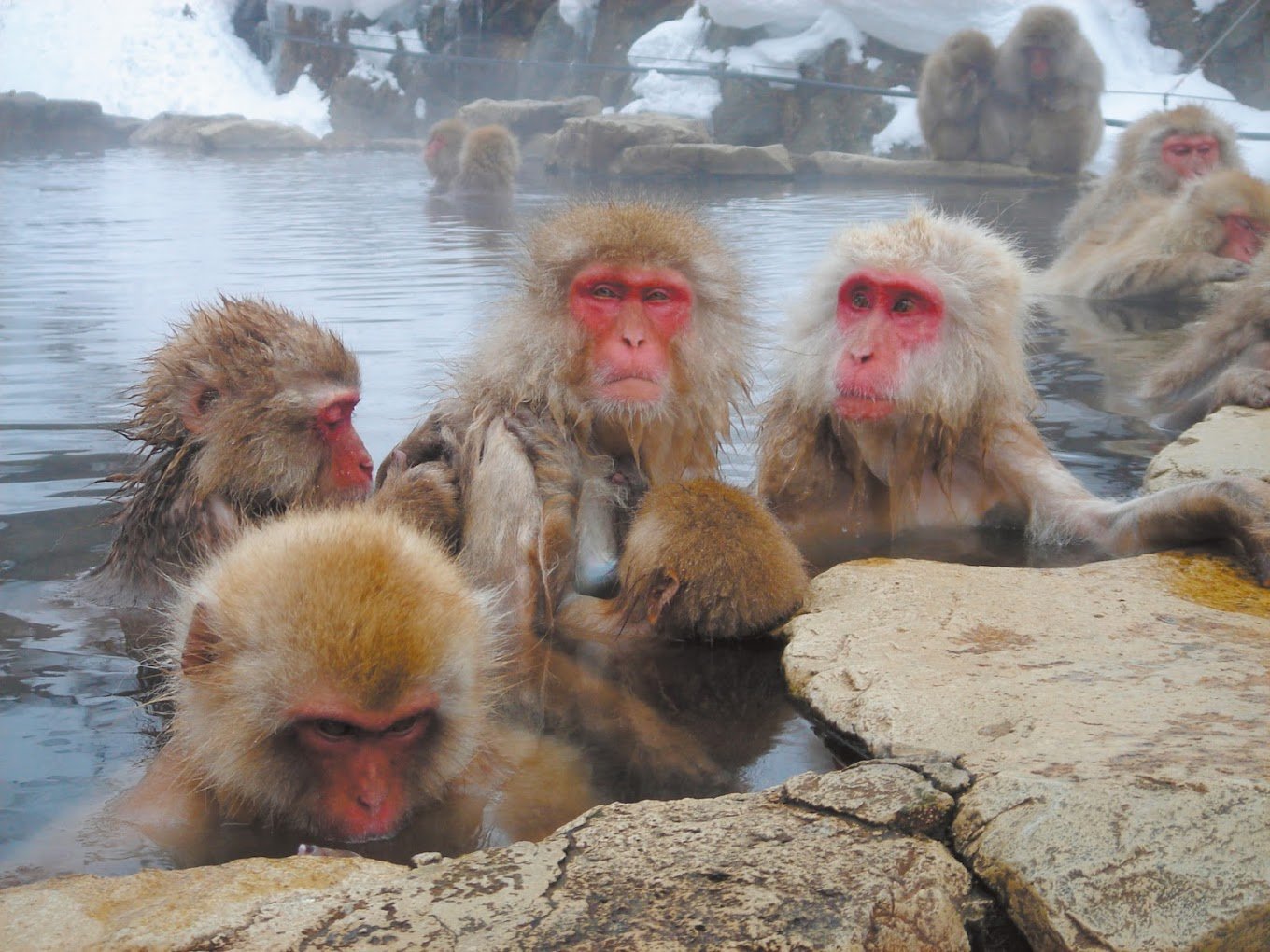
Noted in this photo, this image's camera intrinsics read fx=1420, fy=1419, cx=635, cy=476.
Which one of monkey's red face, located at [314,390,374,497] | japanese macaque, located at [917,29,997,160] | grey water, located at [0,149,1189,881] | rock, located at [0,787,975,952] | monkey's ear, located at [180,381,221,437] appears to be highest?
japanese macaque, located at [917,29,997,160]

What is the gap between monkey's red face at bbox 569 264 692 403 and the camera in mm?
3869

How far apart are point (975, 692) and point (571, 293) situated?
5.60ft

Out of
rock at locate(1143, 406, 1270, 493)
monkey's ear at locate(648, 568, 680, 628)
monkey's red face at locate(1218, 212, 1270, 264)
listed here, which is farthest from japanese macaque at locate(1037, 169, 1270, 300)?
monkey's ear at locate(648, 568, 680, 628)

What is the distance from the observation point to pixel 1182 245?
8.88m

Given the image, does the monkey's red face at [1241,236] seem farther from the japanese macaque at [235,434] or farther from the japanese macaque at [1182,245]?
the japanese macaque at [235,434]

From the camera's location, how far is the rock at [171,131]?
69.7ft

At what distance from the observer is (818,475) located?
4582 mm

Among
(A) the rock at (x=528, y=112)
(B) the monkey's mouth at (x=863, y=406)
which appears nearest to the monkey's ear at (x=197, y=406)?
(B) the monkey's mouth at (x=863, y=406)

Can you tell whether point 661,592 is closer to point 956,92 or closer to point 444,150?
point 956,92

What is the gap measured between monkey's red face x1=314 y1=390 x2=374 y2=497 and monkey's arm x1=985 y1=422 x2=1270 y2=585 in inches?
81.4

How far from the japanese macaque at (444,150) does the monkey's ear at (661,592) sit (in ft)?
42.2

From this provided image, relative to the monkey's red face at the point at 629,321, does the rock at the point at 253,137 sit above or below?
below

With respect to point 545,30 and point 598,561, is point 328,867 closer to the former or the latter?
point 598,561

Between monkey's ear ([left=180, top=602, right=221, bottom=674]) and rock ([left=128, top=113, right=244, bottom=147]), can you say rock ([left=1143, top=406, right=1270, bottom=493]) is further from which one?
rock ([left=128, top=113, right=244, bottom=147])
